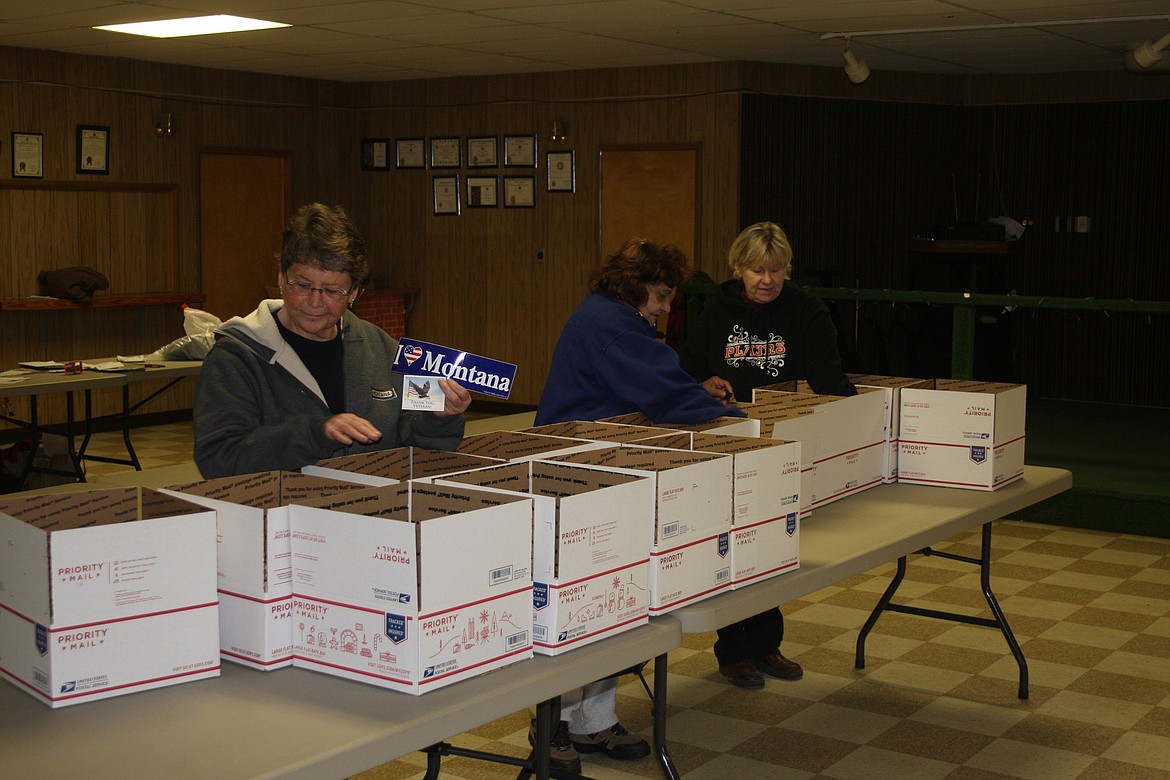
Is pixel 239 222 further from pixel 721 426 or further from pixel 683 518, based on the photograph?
pixel 683 518

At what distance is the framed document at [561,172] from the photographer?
1023 cm

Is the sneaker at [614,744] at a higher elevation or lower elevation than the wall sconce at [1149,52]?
lower

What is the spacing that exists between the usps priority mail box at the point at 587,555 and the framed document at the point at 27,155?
7581mm

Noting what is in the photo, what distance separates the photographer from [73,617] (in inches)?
77.2

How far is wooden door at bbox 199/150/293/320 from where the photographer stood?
33.6 feet

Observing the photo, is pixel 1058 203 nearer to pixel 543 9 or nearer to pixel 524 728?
pixel 543 9

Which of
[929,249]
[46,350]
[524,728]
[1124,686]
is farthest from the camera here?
[929,249]

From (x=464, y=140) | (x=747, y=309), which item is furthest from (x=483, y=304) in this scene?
(x=747, y=309)

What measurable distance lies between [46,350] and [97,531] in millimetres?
7799

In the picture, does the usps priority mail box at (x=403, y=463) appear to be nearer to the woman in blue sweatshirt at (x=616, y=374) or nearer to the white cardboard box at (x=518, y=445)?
the white cardboard box at (x=518, y=445)

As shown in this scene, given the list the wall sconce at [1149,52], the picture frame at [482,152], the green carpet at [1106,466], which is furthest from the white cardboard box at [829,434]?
the picture frame at [482,152]

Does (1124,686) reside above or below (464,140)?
below

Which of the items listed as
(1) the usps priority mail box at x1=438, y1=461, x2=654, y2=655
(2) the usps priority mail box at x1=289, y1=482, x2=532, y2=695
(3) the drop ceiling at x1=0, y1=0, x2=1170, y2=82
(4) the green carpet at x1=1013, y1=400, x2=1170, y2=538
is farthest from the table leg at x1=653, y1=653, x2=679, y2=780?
(3) the drop ceiling at x1=0, y1=0, x2=1170, y2=82

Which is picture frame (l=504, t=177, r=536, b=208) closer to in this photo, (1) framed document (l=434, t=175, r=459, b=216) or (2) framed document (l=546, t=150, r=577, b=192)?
(2) framed document (l=546, t=150, r=577, b=192)
